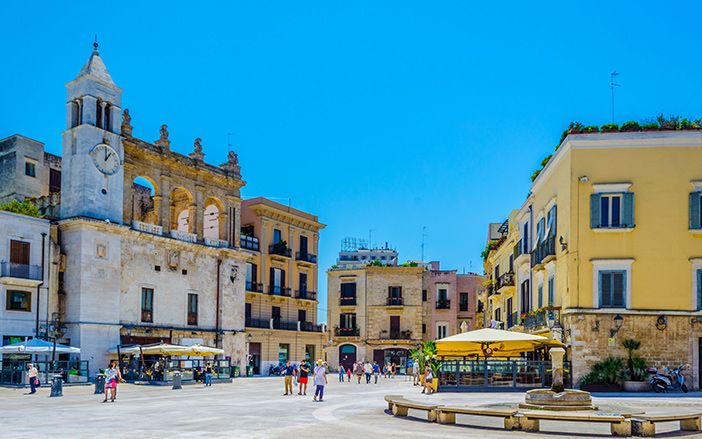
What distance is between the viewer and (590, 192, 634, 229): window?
29.7 meters

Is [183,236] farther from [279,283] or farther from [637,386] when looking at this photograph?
[637,386]

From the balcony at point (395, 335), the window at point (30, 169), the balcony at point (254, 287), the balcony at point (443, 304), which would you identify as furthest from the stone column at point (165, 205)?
the balcony at point (443, 304)

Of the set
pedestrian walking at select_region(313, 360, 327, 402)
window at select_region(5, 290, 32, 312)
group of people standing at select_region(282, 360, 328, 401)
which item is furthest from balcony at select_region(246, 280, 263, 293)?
pedestrian walking at select_region(313, 360, 327, 402)

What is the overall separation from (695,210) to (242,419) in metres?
20.3

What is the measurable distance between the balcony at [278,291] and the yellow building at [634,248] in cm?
3150

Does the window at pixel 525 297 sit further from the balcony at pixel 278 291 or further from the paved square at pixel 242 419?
the balcony at pixel 278 291

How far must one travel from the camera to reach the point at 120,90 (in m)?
44.7

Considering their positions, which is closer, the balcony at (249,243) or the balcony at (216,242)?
the balcony at (216,242)

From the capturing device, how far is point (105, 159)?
42.8m

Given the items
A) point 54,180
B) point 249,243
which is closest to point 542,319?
point 249,243

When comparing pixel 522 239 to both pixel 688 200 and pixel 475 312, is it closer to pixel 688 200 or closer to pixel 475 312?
pixel 688 200

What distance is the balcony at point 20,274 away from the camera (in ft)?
123

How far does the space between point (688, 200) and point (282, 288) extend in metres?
36.2

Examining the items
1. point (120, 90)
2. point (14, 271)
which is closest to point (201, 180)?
point (120, 90)
